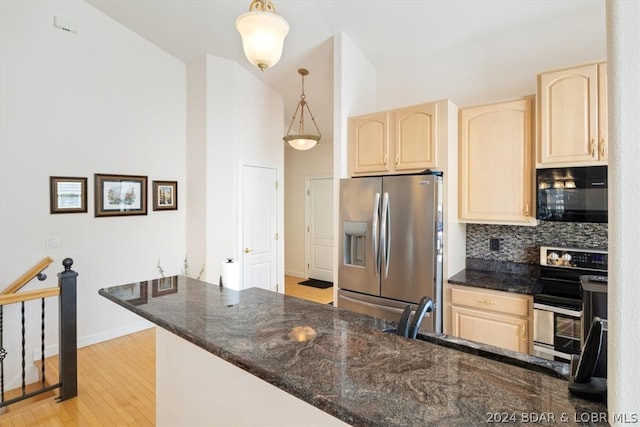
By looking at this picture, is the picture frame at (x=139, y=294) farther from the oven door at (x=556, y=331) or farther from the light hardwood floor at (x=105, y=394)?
the oven door at (x=556, y=331)

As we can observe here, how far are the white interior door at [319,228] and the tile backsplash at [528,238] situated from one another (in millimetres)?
3363

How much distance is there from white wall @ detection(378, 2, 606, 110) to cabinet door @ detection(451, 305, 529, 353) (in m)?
1.97

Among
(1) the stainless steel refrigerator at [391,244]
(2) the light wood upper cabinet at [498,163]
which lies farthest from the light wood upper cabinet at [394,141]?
(2) the light wood upper cabinet at [498,163]

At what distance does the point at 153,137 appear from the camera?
161 inches

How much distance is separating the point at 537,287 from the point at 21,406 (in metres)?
4.18

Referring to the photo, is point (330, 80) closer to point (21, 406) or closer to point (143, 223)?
point (143, 223)

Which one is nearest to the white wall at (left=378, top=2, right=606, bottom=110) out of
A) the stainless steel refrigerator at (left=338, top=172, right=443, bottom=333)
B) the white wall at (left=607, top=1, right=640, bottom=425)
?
the stainless steel refrigerator at (left=338, top=172, right=443, bottom=333)

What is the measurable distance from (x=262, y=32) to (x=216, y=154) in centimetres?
266

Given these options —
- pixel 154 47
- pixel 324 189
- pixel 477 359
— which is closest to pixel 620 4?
pixel 477 359

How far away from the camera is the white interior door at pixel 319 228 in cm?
638

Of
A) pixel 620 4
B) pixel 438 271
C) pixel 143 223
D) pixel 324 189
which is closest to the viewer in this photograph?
pixel 620 4

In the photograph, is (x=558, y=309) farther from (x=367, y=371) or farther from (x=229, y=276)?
(x=229, y=276)

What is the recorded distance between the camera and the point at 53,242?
11.1ft

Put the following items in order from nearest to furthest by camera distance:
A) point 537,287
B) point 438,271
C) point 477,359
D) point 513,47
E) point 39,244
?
point 477,359
point 537,287
point 438,271
point 513,47
point 39,244
